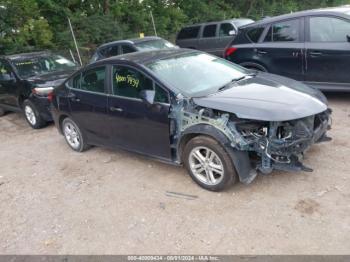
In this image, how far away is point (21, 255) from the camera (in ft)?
12.0

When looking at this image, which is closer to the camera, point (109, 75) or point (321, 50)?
point (109, 75)

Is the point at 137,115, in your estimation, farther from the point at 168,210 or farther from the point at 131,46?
the point at 131,46

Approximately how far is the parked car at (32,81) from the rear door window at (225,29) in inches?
248

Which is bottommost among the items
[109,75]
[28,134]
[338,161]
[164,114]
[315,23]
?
[28,134]

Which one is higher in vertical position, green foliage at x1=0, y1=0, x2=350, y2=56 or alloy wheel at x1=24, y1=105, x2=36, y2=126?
green foliage at x1=0, y1=0, x2=350, y2=56

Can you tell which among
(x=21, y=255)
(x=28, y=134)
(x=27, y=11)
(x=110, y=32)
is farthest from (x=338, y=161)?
(x=110, y=32)

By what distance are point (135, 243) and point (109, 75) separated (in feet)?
8.12

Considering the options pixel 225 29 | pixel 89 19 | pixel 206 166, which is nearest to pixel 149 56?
pixel 206 166

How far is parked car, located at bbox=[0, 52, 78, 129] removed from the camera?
25.2 feet

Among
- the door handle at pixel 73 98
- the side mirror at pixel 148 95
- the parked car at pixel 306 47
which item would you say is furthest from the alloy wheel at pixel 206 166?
the parked car at pixel 306 47

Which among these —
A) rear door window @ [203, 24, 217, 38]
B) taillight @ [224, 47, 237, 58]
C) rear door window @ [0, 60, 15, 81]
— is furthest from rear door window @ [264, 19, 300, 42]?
rear door window @ [203, 24, 217, 38]

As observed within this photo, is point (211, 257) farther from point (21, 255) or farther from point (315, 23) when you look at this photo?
point (315, 23)

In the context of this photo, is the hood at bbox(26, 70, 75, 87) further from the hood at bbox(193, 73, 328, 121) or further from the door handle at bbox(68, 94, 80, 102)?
the hood at bbox(193, 73, 328, 121)

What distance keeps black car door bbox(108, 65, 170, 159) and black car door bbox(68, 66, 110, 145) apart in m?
0.20
